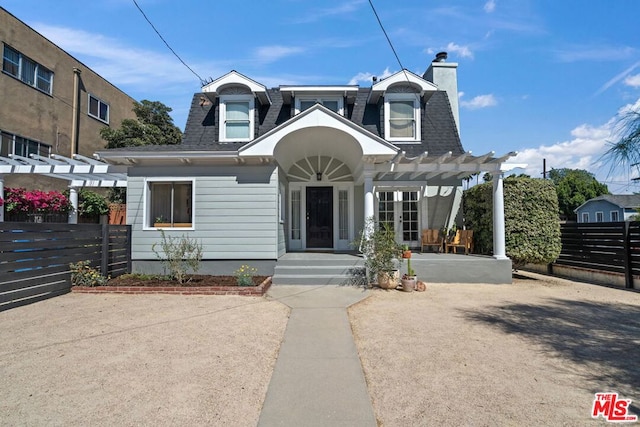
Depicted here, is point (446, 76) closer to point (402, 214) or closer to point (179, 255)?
point (402, 214)

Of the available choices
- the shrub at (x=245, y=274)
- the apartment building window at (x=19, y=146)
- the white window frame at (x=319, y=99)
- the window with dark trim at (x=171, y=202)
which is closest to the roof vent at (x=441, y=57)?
the white window frame at (x=319, y=99)

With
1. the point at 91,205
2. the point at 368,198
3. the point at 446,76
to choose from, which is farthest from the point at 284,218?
the point at 91,205

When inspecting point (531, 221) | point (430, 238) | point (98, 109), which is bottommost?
point (430, 238)

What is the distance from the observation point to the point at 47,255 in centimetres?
708

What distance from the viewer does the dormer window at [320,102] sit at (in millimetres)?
12109

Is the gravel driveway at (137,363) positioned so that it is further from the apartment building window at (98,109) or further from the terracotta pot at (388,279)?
the apartment building window at (98,109)

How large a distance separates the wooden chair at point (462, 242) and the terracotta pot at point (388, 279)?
391cm

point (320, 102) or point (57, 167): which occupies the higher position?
point (320, 102)

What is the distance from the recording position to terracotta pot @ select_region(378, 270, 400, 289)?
8.34m

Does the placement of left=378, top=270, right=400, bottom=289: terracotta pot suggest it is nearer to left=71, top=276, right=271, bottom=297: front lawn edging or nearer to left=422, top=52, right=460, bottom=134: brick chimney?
left=71, top=276, right=271, bottom=297: front lawn edging

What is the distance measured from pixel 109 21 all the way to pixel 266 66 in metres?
4.48

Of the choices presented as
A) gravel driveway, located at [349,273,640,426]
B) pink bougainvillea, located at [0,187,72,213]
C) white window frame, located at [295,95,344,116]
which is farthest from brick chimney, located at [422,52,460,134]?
pink bougainvillea, located at [0,187,72,213]

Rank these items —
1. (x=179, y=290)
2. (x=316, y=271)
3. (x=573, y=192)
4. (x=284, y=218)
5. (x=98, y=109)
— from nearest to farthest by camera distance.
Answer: (x=179, y=290) → (x=316, y=271) → (x=284, y=218) → (x=98, y=109) → (x=573, y=192)

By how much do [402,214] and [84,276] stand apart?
9672 mm
